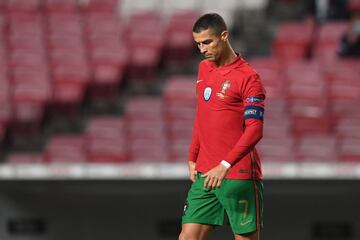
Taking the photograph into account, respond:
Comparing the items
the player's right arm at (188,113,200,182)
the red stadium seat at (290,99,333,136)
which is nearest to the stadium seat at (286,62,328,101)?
the red stadium seat at (290,99,333,136)

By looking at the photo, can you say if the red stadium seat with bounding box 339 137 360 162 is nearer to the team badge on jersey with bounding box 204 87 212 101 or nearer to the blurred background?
the blurred background

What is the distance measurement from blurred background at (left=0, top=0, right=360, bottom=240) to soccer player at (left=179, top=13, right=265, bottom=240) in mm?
3277

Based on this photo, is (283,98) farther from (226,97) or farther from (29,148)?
(226,97)

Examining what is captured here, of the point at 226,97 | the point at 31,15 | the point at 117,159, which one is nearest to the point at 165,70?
the point at 31,15

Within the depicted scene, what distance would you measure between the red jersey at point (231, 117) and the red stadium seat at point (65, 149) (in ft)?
15.7

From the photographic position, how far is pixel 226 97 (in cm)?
493

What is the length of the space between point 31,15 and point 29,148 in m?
2.80

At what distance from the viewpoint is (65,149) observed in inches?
398

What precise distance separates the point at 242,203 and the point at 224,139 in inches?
13.4

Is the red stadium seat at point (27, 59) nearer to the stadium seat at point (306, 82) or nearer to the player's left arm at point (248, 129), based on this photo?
the stadium seat at point (306, 82)

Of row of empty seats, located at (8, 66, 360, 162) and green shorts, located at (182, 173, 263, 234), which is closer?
green shorts, located at (182, 173, 263, 234)

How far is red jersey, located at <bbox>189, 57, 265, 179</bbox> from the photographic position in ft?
15.8

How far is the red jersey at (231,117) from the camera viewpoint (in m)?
4.82

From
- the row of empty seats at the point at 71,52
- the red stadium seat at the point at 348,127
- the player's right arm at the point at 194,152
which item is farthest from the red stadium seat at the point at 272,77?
the player's right arm at the point at 194,152
